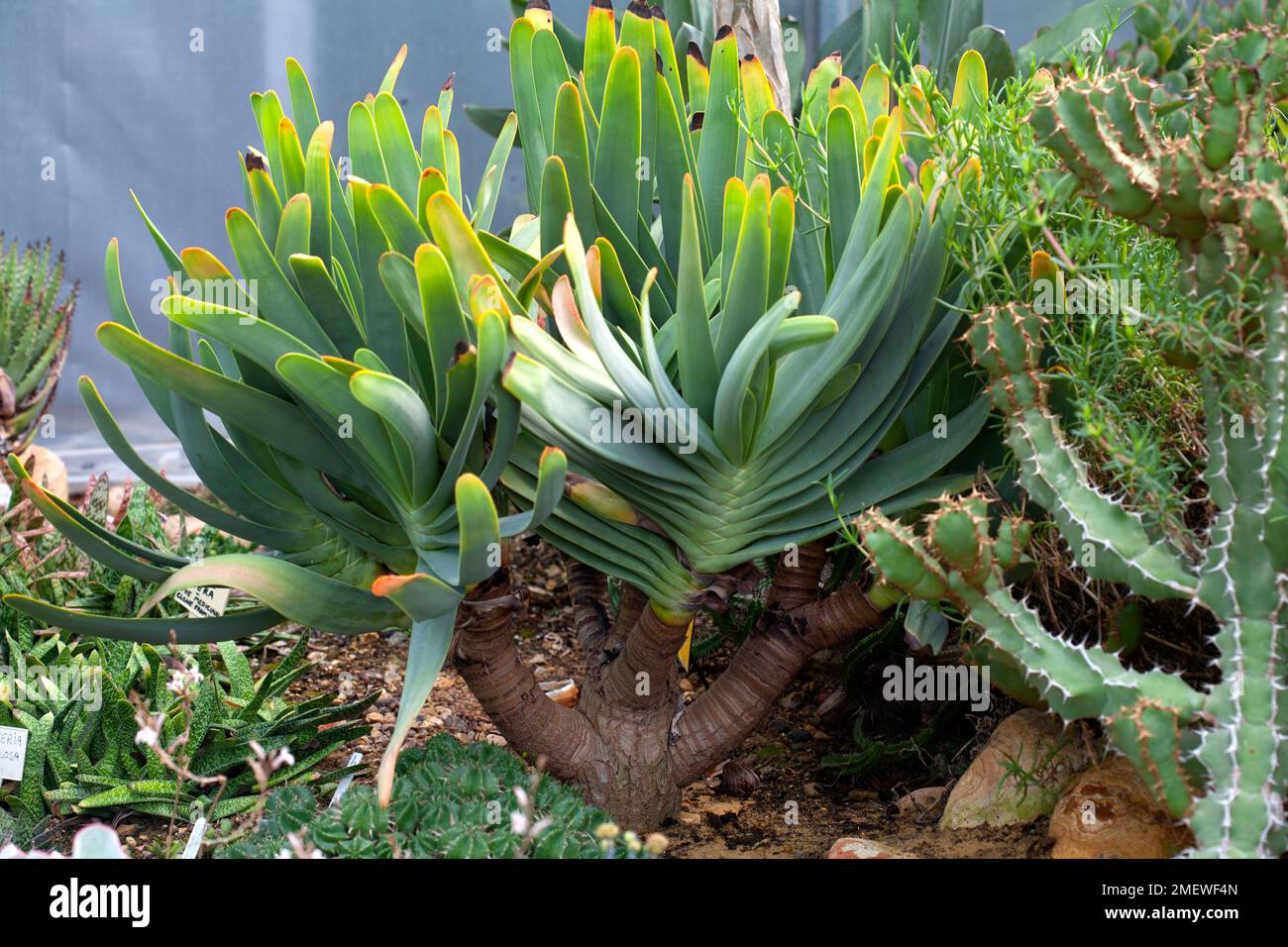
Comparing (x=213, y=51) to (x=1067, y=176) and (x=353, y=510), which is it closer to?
(x=353, y=510)

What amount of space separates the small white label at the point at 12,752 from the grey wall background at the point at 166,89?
2624mm

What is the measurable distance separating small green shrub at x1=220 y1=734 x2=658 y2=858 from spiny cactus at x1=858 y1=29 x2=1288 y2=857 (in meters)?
0.52

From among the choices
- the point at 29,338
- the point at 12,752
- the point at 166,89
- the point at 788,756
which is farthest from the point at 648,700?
the point at 166,89

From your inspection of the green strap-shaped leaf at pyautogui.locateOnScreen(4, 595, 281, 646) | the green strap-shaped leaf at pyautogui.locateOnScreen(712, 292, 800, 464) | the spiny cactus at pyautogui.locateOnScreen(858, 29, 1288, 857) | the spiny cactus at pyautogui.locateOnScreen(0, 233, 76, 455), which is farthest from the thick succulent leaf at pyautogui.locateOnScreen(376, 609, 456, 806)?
the spiny cactus at pyautogui.locateOnScreen(0, 233, 76, 455)

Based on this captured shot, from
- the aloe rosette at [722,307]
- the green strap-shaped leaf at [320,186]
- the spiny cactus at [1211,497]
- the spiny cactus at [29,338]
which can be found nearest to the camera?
the spiny cactus at [1211,497]

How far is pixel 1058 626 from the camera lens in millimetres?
1709

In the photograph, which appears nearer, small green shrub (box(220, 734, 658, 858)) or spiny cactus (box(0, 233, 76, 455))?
small green shrub (box(220, 734, 658, 858))

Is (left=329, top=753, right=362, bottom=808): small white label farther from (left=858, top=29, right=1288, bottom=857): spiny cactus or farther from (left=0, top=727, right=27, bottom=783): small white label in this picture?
(left=858, top=29, right=1288, bottom=857): spiny cactus

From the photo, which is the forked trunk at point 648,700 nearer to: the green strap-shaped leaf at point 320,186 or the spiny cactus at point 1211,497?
the spiny cactus at point 1211,497

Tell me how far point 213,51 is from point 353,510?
3542mm

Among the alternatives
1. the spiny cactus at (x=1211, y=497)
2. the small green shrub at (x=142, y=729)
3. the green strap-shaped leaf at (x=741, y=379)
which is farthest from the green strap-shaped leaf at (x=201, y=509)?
the spiny cactus at (x=1211, y=497)

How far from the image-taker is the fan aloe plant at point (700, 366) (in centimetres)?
144

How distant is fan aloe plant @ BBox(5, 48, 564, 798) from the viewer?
4.53 ft
